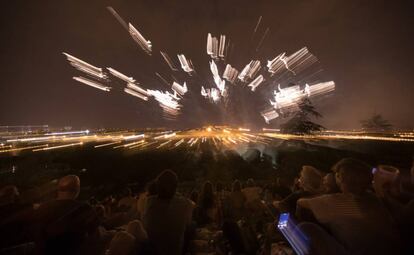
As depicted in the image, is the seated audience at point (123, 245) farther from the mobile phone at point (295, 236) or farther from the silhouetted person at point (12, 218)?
the mobile phone at point (295, 236)

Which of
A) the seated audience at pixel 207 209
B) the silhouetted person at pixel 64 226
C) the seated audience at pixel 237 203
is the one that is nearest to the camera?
the silhouetted person at pixel 64 226

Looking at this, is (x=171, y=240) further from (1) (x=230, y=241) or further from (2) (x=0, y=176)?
(2) (x=0, y=176)

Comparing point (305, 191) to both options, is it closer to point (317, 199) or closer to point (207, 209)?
point (317, 199)

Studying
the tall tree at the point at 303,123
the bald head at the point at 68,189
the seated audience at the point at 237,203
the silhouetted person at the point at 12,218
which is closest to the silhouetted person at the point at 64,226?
the bald head at the point at 68,189

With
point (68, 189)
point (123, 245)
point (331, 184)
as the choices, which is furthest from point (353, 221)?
point (68, 189)

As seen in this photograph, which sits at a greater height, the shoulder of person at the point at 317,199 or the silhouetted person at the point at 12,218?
the shoulder of person at the point at 317,199

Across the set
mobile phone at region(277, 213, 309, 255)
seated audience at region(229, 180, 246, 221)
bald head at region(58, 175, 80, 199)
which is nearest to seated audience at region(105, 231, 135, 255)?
bald head at region(58, 175, 80, 199)

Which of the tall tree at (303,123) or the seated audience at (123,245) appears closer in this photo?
the seated audience at (123,245)
